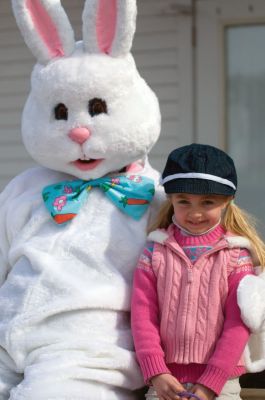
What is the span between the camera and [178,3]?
15.8 feet

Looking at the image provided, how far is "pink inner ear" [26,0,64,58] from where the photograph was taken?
2.56 meters

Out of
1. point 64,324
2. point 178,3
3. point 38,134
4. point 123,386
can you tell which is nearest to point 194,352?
point 123,386

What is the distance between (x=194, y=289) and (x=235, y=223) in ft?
0.90

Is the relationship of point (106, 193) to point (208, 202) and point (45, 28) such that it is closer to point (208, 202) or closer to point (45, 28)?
point (208, 202)

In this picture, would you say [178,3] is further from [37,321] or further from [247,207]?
[37,321]

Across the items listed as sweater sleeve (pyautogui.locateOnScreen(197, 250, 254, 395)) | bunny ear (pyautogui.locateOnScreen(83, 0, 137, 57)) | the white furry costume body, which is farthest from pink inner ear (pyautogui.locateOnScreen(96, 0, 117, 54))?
sweater sleeve (pyautogui.locateOnScreen(197, 250, 254, 395))

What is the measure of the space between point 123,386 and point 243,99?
9.65ft

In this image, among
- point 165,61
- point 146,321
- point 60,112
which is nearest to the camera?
point 146,321

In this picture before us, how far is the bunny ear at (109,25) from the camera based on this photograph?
2475 millimetres

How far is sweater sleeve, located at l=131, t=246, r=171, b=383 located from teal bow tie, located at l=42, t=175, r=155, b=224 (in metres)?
0.19

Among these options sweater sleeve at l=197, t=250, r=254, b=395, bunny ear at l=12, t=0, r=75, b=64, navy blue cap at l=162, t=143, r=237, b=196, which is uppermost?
bunny ear at l=12, t=0, r=75, b=64

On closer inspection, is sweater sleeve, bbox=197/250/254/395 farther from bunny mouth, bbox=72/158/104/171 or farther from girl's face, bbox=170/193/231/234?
bunny mouth, bbox=72/158/104/171

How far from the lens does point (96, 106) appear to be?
251cm

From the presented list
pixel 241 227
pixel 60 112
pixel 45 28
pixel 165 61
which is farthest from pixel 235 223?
pixel 165 61
